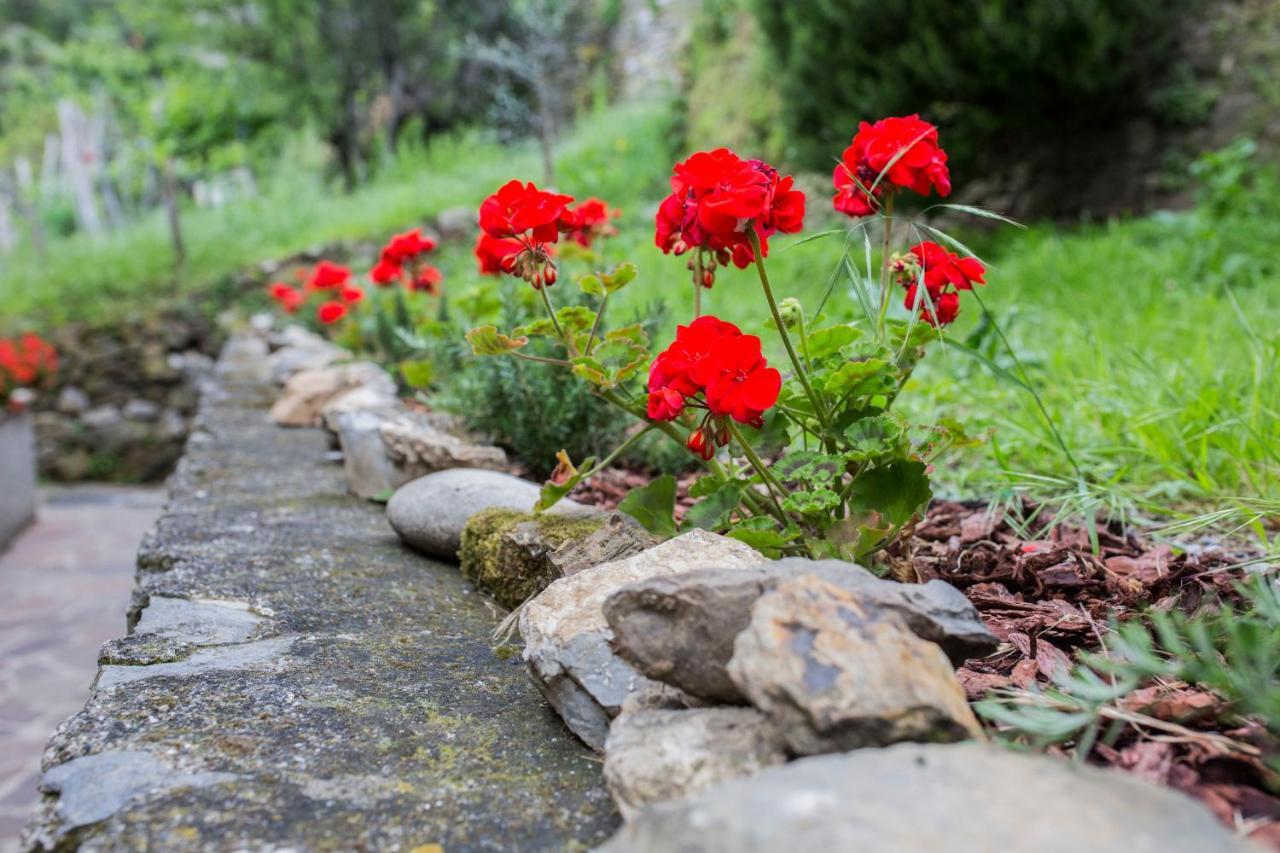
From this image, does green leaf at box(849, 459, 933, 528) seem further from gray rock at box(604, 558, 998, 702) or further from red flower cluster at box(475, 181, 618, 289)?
red flower cluster at box(475, 181, 618, 289)

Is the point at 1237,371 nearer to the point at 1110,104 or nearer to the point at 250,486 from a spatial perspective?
the point at 250,486

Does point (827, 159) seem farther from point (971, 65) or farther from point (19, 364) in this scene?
point (19, 364)

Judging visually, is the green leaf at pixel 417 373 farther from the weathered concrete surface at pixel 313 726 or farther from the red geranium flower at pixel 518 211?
the red geranium flower at pixel 518 211

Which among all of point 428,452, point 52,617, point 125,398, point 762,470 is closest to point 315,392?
point 428,452

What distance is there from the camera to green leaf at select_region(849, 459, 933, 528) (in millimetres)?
1397

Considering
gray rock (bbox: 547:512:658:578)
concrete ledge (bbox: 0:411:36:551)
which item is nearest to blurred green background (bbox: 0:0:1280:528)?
gray rock (bbox: 547:512:658:578)

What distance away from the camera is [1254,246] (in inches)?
180

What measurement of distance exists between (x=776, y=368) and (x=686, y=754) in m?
0.64

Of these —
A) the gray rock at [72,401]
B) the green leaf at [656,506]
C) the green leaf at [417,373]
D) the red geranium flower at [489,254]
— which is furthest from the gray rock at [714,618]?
the gray rock at [72,401]

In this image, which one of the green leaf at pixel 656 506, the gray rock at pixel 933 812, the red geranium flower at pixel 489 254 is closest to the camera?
the gray rock at pixel 933 812

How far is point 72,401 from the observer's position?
868cm

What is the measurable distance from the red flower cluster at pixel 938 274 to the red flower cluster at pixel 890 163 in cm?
10

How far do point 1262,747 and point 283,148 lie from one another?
14301 mm

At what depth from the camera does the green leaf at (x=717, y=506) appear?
1.50 meters
